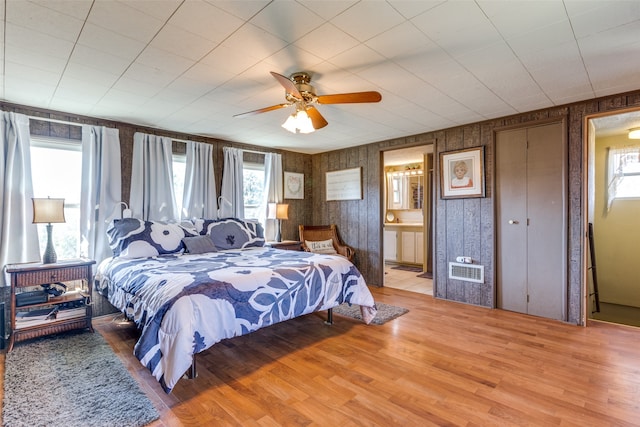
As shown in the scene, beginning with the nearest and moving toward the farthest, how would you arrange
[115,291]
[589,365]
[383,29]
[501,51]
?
[383,29] < [501,51] < [589,365] < [115,291]

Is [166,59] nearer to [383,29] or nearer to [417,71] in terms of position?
[383,29]

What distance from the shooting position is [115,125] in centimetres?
383

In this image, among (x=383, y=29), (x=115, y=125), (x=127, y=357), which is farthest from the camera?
(x=115, y=125)

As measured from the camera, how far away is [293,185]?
5734 millimetres

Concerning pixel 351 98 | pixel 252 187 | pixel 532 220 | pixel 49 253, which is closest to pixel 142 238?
pixel 49 253

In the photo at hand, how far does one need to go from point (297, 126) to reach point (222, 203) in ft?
8.16

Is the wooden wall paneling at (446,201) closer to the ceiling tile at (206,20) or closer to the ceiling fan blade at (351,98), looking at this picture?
the ceiling fan blade at (351,98)

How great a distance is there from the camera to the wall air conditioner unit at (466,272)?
400 cm

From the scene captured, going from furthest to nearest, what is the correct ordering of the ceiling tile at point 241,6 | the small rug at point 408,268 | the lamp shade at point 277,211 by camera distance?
the small rug at point 408,268 < the lamp shade at point 277,211 < the ceiling tile at point 241,6

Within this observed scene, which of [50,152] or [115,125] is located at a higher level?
[115,125]

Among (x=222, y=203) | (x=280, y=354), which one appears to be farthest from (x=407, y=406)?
(x=222, y=203)

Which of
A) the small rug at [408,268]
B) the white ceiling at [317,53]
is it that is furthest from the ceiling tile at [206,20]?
the small rug at [408,268]

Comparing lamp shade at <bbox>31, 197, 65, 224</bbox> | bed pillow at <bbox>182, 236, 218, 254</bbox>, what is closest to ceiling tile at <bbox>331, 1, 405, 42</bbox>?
bed pillow at <bbox>182, 236, 218, 254</bbox>

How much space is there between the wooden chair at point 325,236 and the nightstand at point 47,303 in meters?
2.88
